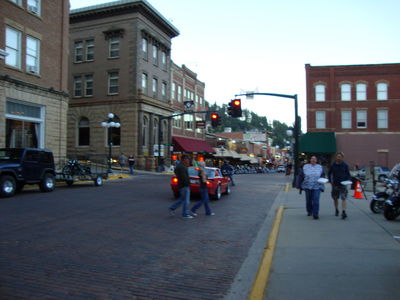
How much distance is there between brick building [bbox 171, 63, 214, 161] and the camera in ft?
158

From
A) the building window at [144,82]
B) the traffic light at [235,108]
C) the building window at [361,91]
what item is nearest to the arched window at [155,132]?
the building window at [144,82]

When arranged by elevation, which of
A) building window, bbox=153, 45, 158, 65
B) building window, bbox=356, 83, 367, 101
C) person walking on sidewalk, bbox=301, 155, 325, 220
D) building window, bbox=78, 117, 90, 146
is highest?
building window, bbox=153, 45, 158, 65

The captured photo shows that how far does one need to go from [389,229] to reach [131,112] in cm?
3234

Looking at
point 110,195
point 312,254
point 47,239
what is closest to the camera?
point 312,254

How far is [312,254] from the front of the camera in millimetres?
6543

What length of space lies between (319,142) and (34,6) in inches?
1156

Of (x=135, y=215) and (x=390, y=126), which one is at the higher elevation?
(x=390, y=126)

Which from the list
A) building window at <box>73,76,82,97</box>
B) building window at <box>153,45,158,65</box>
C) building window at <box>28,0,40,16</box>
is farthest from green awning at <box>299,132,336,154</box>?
building window at <box>28,0,40,16</box>

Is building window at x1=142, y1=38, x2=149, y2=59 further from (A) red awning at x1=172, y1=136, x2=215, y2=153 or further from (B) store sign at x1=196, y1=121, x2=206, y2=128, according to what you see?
(B) store sign at x1=196, y1=121, x2=206, y2=128

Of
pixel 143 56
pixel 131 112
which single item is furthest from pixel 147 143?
pixel 143 56

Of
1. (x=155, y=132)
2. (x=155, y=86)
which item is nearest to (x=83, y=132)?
(x=155, y=132)

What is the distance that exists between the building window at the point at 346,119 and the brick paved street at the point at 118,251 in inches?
1304

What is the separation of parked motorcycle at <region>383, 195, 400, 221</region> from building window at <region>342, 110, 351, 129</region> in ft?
113

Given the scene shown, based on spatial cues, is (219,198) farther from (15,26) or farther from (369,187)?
(15,26)
